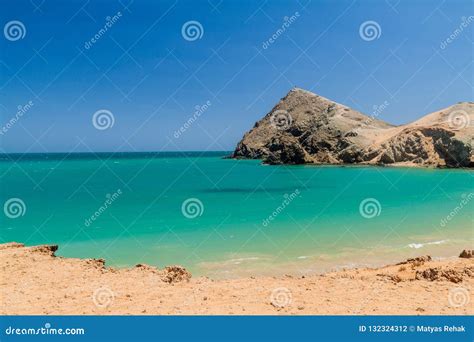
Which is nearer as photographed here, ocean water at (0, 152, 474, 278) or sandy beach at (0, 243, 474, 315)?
sandy beach at (0, 243, 474, 315)

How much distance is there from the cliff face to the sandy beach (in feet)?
213

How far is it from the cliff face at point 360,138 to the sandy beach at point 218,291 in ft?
213

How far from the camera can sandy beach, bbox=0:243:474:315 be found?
25.7 ft

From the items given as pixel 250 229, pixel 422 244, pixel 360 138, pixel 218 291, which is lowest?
pixel 218 291

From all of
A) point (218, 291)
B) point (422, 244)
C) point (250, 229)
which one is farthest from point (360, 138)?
point (218, 291)

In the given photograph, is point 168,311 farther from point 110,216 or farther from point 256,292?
point 110,216

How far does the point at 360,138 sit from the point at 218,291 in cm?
8808

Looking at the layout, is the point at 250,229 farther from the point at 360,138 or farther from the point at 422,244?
the point at 360,138

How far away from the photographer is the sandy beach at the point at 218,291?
784 centimetres

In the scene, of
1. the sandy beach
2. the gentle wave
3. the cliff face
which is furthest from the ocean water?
the cliff face

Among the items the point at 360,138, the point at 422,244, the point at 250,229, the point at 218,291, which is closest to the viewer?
the point at 218,291

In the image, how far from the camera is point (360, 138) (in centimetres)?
9181

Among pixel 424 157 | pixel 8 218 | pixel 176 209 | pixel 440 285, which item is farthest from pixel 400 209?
pixel 424 157

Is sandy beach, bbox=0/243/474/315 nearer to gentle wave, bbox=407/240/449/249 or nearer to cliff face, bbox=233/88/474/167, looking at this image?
gentle wave, bbox=407/240/449/249
